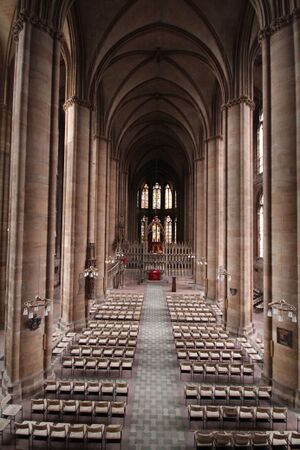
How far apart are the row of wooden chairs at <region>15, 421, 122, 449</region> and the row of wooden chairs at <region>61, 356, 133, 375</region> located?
165 inches

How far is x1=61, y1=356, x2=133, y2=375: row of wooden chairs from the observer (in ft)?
41.0

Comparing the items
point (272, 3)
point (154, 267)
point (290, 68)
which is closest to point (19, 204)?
point (290, 68)

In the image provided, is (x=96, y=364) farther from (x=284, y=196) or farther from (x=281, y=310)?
(x=284, y=196)

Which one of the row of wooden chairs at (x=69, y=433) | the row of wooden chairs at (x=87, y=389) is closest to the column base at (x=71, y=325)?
the row of wooden chairs at (x=87, y=389)

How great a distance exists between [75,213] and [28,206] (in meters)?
7.28

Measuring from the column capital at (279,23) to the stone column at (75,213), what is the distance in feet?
35.7

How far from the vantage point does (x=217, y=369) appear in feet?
40.3

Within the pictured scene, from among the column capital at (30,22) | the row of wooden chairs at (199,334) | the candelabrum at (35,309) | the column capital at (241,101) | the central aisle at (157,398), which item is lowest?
the central aisle at (157,398)

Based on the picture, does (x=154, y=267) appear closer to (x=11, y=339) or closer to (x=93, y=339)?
(x=93, y=339)

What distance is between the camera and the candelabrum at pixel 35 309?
1124 cm

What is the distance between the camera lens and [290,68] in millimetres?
11984

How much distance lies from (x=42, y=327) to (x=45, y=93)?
908 centimetres

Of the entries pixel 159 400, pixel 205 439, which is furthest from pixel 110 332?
pixel 205 439

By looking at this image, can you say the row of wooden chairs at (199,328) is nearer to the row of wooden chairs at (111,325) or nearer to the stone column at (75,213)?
the row of wooden chairs at (111,325)
